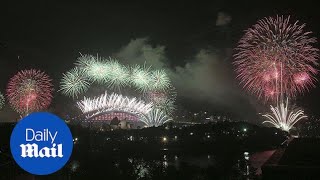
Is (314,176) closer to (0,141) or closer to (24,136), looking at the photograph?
(24,136)

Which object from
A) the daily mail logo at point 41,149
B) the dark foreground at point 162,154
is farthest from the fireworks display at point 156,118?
the daily mail logo at point 41,149

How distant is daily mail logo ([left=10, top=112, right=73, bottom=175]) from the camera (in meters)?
5.62

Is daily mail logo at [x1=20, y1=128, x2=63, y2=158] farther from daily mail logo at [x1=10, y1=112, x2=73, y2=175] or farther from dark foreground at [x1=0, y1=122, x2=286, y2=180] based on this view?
dark foreground at [x1=0, y1=122, x2=286, y2=180]

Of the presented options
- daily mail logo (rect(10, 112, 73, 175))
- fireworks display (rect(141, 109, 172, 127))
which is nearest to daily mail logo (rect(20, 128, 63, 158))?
daily mail logo (rect(10, 112, 73, 175))

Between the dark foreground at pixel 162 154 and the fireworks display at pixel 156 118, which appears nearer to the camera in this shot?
the dark foreground at pixel 162 154

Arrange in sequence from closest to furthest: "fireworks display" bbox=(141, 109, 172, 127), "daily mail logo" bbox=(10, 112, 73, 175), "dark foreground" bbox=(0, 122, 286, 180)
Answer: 1. "daily mail logo" bbox=(10, 112, 73, 175)
2. "dark foreground" bbox=(0, 122, 286, 180)
3. "fireworks display" bbox=(141, 109, 172, 127)

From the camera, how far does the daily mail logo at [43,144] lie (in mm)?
5617

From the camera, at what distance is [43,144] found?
18.6 feet

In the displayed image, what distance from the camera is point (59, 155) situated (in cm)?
563

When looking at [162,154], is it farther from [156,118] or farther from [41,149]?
[156,118]

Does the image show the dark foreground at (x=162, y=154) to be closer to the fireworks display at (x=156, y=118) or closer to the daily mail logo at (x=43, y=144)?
the daily mail logo at (x=43, y=144)

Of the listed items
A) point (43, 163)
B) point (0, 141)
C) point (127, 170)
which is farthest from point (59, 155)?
point (0, 141)

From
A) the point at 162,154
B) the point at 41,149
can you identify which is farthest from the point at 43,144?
the point at 162,154

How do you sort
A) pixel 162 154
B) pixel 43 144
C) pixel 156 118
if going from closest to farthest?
pixel 43 144, pixel 162 154, pixel 156 118
